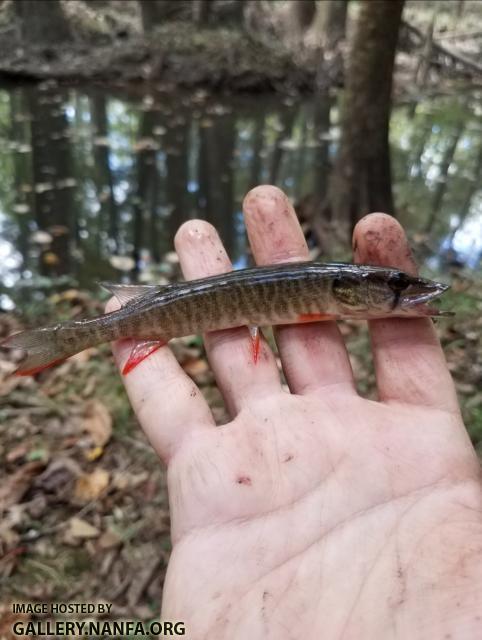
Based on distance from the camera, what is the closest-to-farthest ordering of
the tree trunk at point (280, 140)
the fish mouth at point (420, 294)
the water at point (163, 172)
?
the fish mouth at point (420, 294) < the water at point (163, 172) < the tree trunk at point (280, 140)

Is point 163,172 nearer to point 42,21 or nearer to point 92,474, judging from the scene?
point 92,474

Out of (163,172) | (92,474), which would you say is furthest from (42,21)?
(92,474)

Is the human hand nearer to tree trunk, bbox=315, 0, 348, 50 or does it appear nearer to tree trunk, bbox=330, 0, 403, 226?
tree trunk, bbox=330, 0, 403, 226

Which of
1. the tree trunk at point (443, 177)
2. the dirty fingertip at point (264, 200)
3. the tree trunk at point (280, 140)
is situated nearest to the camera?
the dirty fingertip at point (264, 200)

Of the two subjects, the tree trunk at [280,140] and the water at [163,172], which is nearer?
the water at [163,172]

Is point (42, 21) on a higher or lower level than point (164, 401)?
higher

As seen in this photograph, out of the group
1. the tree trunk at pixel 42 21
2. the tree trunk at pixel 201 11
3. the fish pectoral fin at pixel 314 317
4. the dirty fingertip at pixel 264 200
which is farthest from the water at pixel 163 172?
the tree trunk at pixel 201 11

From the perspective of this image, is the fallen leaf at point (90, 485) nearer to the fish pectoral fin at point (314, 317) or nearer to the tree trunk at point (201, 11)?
the fish pectoral fin at point (314, 317)
